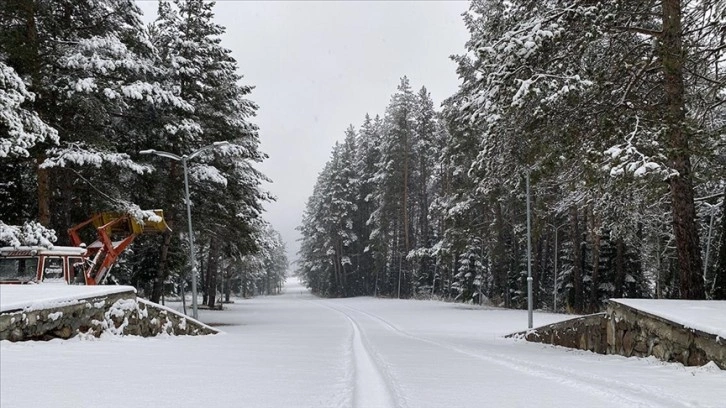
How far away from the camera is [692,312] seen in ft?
27.0

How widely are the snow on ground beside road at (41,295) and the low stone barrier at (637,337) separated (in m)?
10.4

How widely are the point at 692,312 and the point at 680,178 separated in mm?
2817

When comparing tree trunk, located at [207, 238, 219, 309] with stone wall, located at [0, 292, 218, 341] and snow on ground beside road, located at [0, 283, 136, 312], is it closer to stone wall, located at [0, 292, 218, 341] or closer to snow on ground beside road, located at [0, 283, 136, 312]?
stone wall, located at [0, 292, 218, 341]

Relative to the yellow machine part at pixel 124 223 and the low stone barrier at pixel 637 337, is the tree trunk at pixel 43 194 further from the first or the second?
the low stone barrier at pixel 637 337

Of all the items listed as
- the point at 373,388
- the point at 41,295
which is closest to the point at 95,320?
the point at 41,295

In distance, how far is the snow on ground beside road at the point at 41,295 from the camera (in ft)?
27.5

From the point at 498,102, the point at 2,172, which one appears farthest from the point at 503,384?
the point at 2,172

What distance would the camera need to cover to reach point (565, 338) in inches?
492

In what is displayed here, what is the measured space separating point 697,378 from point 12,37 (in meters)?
17.0

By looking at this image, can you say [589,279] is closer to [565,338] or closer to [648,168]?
[565,338]

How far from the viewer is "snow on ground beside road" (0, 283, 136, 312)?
8391 millimetres

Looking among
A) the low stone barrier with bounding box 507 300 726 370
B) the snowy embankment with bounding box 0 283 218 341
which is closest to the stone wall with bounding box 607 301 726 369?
the low stone barrier with bounding box 507 300 726 370

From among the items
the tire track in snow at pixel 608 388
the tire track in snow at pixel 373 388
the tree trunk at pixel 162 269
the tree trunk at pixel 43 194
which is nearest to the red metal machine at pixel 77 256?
the tree trunk at pixel 43 194

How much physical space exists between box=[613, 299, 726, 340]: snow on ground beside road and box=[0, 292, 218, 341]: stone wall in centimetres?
1048
